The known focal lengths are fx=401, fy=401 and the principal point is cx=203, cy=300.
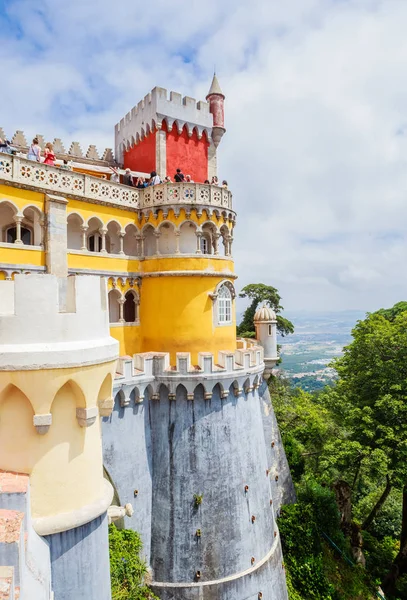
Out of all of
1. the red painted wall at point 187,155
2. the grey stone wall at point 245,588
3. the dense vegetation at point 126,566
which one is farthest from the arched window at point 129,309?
the grey stone wall at point 245,588

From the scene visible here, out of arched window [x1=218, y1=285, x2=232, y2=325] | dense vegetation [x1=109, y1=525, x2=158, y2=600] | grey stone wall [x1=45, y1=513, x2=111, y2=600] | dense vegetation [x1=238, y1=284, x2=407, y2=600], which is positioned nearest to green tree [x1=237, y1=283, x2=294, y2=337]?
dense vegetation [x1=238, y1=284, x2=407, y2=600]

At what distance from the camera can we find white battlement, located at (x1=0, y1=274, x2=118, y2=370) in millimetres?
6410

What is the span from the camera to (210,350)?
1922 centimetres

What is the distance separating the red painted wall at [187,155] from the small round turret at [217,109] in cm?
77

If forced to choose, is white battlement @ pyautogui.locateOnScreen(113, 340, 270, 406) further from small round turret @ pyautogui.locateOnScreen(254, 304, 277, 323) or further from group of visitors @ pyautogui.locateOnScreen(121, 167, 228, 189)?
group of visitors @ pyautogui.locateOnScreen(121, 167, 228, 189)

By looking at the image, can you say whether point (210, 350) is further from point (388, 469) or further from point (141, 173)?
point (388, 469)

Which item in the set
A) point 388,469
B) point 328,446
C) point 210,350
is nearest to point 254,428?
point 210,350

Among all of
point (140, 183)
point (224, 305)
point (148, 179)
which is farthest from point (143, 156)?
point (224, 305)

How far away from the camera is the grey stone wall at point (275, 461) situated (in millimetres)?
23141

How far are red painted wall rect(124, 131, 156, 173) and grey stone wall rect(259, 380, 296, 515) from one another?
1410cm

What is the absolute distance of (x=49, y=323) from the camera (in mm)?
6633

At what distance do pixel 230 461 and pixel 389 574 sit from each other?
15.9m

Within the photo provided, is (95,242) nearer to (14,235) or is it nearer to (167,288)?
(14,235)

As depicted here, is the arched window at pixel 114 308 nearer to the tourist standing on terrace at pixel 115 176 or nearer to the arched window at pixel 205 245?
the arched window at pixel 205 245
